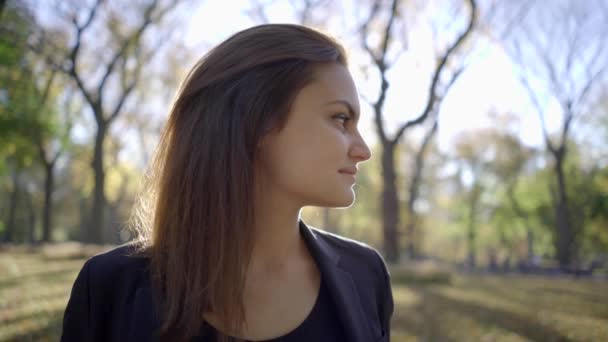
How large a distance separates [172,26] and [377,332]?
70.0ft

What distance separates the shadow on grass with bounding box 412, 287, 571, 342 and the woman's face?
4.66 m

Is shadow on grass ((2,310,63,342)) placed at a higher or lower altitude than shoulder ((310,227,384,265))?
lower

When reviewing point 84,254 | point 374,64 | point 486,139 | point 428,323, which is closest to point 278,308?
point 428,323

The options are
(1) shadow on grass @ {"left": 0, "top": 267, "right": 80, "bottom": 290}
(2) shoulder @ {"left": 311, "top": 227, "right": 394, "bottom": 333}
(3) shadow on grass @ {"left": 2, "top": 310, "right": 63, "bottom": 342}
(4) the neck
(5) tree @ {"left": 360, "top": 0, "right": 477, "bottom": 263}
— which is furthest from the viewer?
(5) tree @ {"left": 360, "top": 0, "right": 477, "bottom": 263}

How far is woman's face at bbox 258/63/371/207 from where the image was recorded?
6.37ft

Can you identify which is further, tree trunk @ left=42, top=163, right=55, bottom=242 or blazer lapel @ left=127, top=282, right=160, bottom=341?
tree trunk @ left=42, top=163, right=55, bottom=242

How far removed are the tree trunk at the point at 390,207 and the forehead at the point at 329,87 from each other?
1559 cm

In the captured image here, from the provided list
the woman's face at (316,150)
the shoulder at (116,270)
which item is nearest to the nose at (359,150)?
the woman's face at (316,150)

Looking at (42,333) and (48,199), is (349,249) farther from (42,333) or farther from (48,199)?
(48,199)

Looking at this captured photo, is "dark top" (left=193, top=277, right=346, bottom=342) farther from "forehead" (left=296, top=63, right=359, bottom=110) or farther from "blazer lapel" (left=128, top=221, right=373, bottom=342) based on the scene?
"forehead" (left=296, top=63, right=359, bottom=110)

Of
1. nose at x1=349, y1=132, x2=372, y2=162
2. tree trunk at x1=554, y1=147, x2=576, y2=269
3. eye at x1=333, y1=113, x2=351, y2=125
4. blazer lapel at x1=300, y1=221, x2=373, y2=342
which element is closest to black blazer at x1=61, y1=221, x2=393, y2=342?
blazer lapel at x1=300, y1=221, x2=373, y2=342

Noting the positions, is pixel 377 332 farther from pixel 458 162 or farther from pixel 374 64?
pixel 458 162

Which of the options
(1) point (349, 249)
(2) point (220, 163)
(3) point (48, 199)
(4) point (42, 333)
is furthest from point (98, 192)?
(2) point (220, 163)

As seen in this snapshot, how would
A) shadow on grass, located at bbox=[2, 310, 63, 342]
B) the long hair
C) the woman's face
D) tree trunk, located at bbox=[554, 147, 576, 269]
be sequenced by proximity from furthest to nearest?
tree trunk, located at bbox=[554, 147, 576, 269], shadow on grass, located at bbox=[2, 310, 63, 342], the woman's face, the long hair
